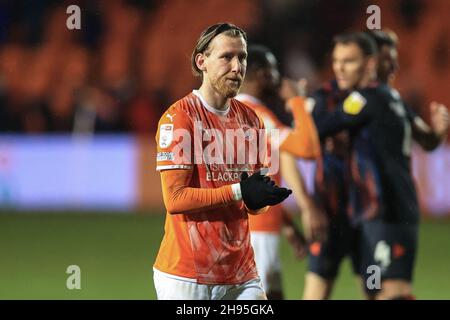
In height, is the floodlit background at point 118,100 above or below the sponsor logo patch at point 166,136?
above

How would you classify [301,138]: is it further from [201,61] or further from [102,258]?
[102,258]

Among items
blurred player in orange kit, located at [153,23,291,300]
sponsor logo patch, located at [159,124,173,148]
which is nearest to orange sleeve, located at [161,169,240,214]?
blurred player in orange kit, located at [153,23,291,300]

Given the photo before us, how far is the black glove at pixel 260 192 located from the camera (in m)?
4.04

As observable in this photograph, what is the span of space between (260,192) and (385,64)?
2.69 meters

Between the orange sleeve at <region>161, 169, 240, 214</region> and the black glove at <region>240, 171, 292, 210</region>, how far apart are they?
67mm

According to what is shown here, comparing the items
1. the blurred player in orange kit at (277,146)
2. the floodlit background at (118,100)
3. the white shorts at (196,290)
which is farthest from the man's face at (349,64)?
the floodlit background at (118,100)

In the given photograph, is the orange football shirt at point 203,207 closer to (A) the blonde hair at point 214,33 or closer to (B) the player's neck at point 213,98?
(B) the player's neck at point 213,98

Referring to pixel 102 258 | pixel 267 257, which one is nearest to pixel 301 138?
pixel 267 257

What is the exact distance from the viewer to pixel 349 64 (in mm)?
6340

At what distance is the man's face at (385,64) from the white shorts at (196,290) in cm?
253

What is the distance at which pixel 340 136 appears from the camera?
656 cm

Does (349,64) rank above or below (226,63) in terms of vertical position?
above

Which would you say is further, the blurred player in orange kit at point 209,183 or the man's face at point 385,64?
the man's face at point 385,64
